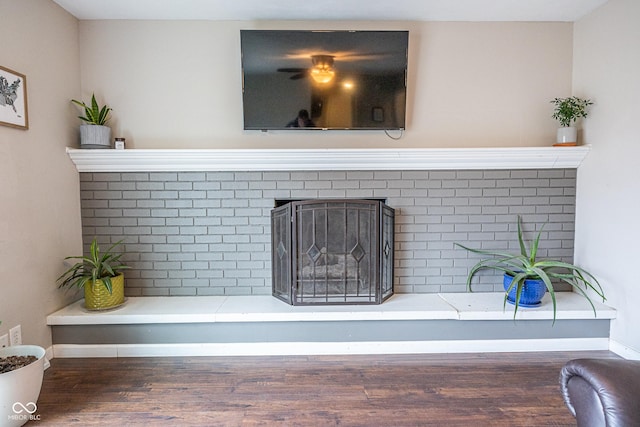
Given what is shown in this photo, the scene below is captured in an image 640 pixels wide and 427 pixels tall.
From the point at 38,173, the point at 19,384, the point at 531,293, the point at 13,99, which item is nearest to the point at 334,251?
the point at 531,293

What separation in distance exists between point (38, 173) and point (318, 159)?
1794mm

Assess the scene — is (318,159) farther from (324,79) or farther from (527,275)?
(527,275)

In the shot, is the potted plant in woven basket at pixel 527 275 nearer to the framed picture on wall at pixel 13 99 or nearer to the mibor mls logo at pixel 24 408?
the mibor mls logo at pixel 24 408

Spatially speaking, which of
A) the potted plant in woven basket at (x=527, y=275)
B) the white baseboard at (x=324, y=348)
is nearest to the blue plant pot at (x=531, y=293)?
the potted plant in woven basket at (x=527, y=275)

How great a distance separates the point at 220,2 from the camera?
237cm

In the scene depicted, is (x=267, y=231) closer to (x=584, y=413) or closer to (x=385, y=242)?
(x=385, y=242)

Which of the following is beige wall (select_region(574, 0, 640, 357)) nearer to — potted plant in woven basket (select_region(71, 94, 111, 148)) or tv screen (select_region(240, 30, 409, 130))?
tv screen (select_region(240, 30, 409, 130))

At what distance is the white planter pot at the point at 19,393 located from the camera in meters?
1.60

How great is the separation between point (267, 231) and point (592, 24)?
2.76m

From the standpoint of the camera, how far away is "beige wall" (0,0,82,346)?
2.03 metres

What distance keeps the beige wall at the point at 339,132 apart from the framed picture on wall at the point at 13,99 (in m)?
0.56

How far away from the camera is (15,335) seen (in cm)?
207

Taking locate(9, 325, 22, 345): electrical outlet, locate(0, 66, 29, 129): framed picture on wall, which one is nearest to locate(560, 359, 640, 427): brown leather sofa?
locate(9, 325, 22, 345): electrical outlet

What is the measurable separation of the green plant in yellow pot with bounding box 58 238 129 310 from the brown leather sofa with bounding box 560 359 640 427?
252 centimetres
